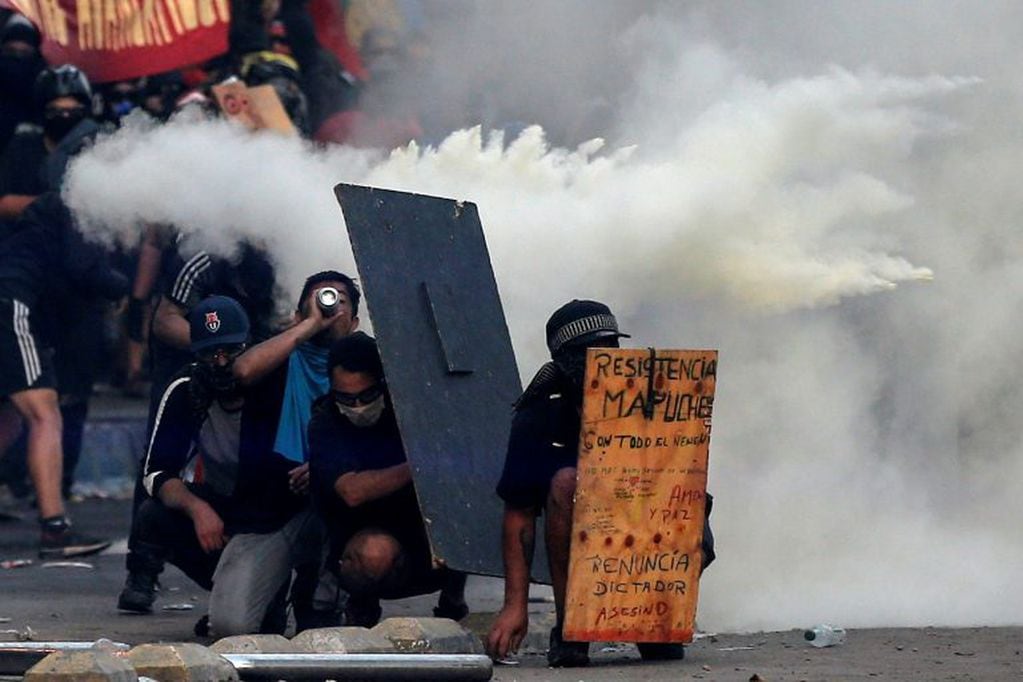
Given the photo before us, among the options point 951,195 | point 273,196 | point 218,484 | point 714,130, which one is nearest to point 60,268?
point 273,196

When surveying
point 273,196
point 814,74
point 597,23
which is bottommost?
point 273,196

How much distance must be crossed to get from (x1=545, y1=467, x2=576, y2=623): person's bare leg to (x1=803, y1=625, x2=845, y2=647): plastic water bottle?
891mm

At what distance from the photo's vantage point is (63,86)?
9477mm

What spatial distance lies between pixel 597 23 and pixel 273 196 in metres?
3.68

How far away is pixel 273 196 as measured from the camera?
736 cm

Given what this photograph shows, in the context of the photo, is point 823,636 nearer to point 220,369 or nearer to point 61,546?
point 220,369

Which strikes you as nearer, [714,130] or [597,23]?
[714,130]

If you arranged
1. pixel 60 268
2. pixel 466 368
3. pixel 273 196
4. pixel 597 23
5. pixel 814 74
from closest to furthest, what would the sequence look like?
pixel 466 368 → pixel 273 196 → pixel 814 74 → pixel 60 268 → pixel 597 23

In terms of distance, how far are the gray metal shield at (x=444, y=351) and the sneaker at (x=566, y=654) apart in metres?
0.37

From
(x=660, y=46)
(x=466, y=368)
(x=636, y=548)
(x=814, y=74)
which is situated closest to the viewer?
(x=636, y=548)

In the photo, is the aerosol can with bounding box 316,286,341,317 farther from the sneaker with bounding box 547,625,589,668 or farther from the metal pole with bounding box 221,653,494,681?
the metal pole with bounding box 221,653,494,681

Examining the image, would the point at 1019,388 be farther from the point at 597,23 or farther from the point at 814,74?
the point at 597,23

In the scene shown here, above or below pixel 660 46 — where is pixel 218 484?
below

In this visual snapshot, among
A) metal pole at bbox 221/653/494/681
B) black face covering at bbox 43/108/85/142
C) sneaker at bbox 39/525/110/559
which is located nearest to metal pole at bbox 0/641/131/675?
metal pole at bbox 221/653/494/681
